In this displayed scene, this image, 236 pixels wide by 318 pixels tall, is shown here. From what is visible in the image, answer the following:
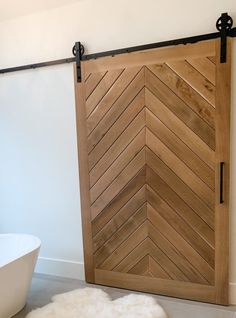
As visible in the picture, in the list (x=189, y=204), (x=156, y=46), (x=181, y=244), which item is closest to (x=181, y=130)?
(x=189, y=204)

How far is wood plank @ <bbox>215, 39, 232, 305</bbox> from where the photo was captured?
237cm

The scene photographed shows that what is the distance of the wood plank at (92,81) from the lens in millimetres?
2779

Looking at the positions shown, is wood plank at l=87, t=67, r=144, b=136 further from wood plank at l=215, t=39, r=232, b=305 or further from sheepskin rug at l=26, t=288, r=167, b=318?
sheepskin rug at l=26, t=288, r=167, b=318

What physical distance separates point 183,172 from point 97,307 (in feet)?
4.41

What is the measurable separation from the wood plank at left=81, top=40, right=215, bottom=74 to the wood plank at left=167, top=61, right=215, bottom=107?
0.06 metres

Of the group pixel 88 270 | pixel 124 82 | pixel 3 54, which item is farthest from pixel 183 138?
pixel 3 54

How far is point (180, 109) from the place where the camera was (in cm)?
254

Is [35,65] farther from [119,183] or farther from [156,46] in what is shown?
[119,183]

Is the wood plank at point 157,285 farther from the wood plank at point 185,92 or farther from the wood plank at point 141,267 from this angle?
the wood plank at point 185,92

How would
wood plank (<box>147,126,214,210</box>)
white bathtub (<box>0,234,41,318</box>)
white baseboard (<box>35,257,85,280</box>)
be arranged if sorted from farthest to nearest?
1. white baseboard (<box>35,257,85,280</box>)
2. wood plank (<box>147,126,214,210</box>)
3. white bathtub (<box>0,234,41,318</box>)

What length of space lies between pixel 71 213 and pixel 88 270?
0.59 metres

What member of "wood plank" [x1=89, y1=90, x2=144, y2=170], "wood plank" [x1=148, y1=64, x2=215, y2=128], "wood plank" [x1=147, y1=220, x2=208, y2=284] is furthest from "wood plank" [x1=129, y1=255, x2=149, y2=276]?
"wood plank" [x1=148, y1=64, x2=215, y2=128]

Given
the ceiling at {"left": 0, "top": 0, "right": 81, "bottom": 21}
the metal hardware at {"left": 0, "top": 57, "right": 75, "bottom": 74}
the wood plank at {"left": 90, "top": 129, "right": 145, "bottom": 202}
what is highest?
the ceiling at {"left": 0, "top": 0, "right": 81, "bottom": 21}

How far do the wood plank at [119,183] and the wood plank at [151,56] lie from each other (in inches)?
30.9
